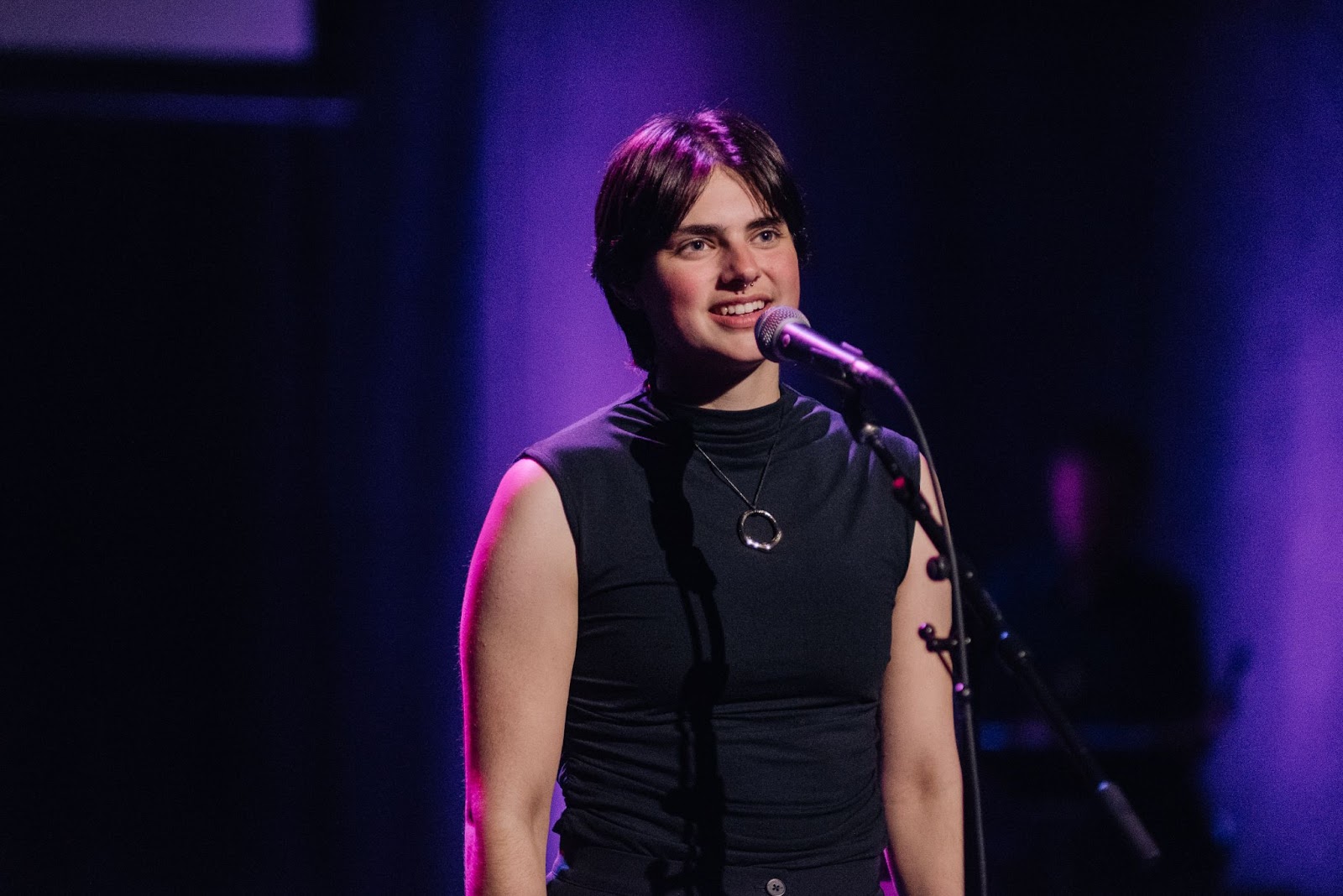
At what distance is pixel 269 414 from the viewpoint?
265 centimetres

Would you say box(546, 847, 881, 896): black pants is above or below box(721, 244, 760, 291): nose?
below

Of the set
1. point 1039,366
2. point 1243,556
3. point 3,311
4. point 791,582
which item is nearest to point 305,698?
point 3,311

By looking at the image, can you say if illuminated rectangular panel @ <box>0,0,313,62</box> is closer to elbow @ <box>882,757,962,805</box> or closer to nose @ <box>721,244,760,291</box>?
nose @ <box>721,244,760,291</box>

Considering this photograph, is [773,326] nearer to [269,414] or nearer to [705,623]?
[705,623]

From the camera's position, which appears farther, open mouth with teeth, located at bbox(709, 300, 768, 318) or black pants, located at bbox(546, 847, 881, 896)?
open mouth with teeth, located at bbox(709, 300, 768, 318)

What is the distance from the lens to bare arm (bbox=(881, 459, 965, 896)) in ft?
5.42

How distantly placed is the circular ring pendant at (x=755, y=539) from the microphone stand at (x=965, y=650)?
34 cm

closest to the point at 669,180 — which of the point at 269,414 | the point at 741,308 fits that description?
the point at 741,308

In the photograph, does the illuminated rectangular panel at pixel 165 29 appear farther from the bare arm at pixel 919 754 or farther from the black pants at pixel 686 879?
the black pants at pixel 686 879

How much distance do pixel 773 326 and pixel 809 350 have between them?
0.11 meters

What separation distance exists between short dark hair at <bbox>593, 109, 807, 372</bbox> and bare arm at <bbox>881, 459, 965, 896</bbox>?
45 centimetres

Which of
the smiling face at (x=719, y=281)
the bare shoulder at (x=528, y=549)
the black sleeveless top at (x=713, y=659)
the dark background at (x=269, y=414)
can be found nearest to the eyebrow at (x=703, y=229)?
the smiling face at (x=719, y=281)

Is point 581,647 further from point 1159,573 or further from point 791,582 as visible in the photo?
point 1159,573

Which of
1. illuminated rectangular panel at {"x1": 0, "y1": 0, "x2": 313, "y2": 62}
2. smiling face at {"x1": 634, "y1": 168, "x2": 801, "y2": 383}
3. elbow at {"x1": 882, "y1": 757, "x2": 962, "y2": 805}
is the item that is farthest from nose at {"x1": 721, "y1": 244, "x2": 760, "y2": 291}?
illuminated rectangular panel at {"x1": 0, "y1": 0, "x2": 313, "y2": 62}
